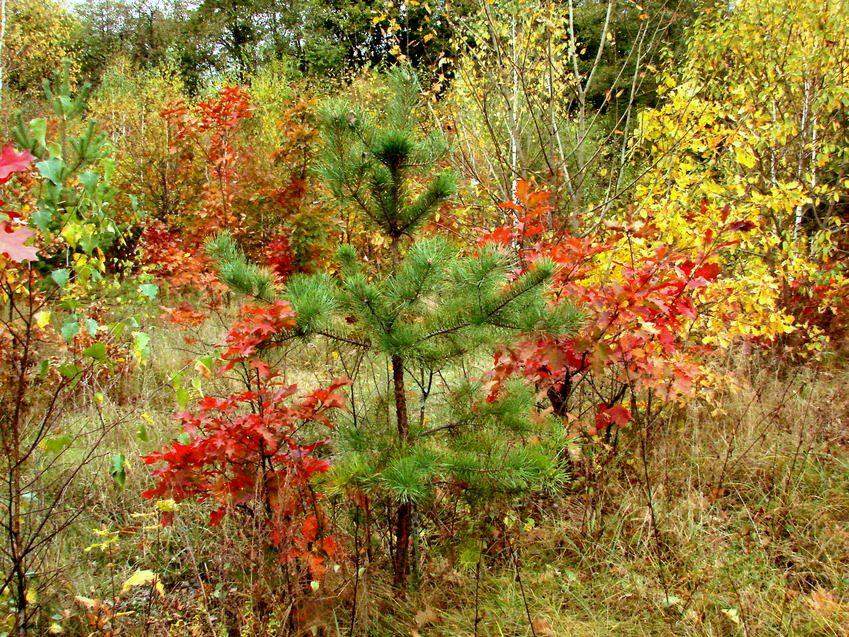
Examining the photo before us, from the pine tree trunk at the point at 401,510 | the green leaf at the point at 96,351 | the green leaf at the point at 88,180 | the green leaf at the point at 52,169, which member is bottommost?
the pine tree trunk at the point at 401,510

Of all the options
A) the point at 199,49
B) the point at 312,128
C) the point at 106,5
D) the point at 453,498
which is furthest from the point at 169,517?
the point at 106,5

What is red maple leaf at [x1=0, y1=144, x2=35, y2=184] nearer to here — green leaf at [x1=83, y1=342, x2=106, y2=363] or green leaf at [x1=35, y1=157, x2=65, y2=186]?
green leaf at [x1=35, y1=157, x2=65, y2=186]

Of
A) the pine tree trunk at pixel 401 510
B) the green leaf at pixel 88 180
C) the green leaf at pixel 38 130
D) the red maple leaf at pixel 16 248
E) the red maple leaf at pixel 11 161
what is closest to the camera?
the red maple leaf at pixel 16 248

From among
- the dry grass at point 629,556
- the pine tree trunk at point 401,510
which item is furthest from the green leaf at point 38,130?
the pine tree trunk at point 401,510

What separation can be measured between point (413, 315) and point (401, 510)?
33.0 inches

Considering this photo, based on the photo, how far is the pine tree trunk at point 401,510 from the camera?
7.50 feet

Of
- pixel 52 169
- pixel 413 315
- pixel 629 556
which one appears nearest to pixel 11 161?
pixel 52 169

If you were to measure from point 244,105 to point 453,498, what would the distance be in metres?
5.46

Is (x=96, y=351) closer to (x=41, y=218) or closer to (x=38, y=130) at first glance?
(x=41, y=218)

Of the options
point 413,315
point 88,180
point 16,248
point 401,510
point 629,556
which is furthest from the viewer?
point 629,556

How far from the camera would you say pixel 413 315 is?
6.99 ft

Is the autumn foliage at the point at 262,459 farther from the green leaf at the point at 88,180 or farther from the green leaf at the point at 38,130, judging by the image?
the green leaf at the point at 38,130

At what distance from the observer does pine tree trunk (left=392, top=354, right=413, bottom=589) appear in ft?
7.50

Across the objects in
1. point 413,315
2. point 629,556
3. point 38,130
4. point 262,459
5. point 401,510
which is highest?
point 38,130
